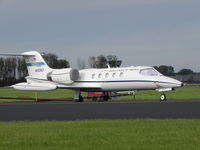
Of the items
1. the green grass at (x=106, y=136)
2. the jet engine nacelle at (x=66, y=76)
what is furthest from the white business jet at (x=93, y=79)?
the green grass at (x=106, y=136)

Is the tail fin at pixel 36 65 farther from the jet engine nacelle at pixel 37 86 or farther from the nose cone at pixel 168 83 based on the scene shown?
the nose cone at pixel 168 83

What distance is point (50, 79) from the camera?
3228cm

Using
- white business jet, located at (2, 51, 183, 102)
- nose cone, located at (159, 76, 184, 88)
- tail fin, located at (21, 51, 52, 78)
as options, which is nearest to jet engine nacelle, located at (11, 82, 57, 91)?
white business jet, located at (2, 51, 183, 102)

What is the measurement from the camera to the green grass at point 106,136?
7.47m

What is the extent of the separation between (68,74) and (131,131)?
2231 centimetres

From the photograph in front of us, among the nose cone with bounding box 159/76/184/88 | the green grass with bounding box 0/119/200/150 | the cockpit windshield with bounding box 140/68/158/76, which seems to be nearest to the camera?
the green grass with bounding box 0/119/200/150

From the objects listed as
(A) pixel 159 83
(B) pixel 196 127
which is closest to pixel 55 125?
(B) pixel 196 127

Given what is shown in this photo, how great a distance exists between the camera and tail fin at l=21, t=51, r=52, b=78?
Result: 33281 millimetres

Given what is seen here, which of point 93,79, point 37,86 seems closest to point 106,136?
point 93,79

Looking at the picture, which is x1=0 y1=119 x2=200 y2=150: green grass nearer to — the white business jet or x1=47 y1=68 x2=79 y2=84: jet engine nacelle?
the white business jet

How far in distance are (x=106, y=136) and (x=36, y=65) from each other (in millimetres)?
25640

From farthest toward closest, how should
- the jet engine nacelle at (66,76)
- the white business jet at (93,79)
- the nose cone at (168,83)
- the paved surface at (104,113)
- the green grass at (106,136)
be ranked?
the jet engine nacelle at (66,76)
the white business jet at (93,79)
the nose cone at (168,83)
the paved surface at (104,113)
the green grass at (106,136)

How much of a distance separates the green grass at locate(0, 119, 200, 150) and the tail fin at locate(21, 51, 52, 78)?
22418mm

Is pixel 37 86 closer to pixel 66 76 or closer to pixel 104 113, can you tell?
pixel 66 76
